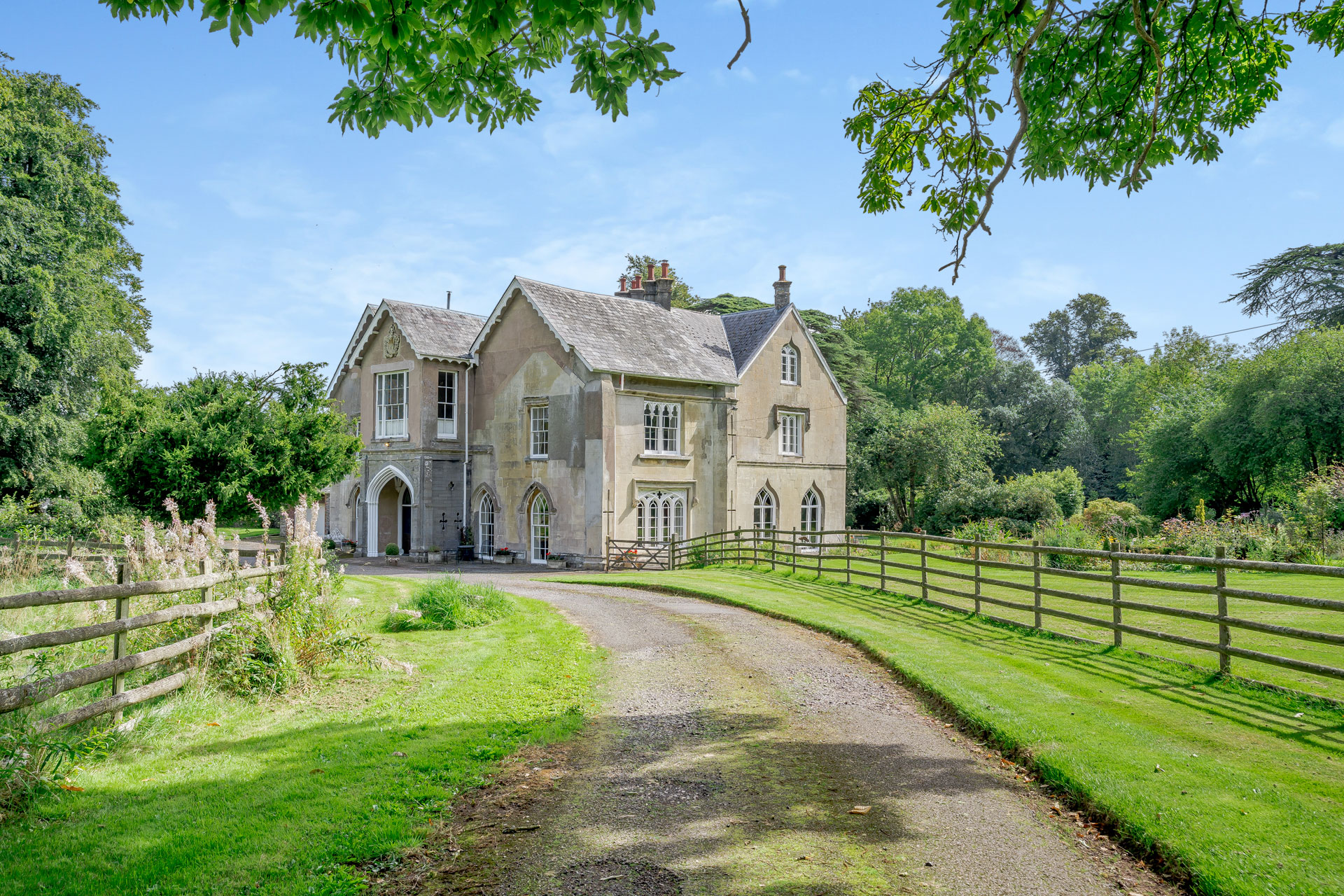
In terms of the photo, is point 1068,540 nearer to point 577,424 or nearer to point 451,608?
point 577,424

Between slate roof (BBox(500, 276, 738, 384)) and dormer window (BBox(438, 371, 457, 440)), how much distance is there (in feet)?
7.16

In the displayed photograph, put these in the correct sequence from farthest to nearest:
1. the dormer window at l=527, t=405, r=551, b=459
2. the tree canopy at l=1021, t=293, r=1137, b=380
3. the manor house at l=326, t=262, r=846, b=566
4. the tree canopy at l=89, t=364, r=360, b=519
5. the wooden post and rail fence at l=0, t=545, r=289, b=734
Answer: the tree canopy at l=1021, t=293, r=1137, b=380, the dormer window at l=527, t=405, r=551, b=459, the manor house at l=326, t=262, r=846, b=566, the tree canopy at l=89, t=364, r=360, b=519, the wooden post and rail fence at l=0, t=545, r=289, b=734

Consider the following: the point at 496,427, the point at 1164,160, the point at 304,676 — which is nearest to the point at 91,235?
the point at 496,427

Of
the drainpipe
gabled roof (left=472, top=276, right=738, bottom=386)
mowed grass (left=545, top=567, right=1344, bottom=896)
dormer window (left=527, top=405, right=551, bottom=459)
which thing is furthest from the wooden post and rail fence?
the drainpipe

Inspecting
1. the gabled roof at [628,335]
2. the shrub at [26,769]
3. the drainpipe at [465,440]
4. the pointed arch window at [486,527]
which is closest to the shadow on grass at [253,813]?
the shrub at [26,769]

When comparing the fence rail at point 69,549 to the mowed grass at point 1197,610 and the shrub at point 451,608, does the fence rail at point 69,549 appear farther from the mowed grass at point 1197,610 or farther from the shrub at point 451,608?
the mowed grass at point 1197,610

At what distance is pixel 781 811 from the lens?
596 centimetres

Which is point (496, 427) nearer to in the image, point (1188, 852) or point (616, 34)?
point (616, 34)

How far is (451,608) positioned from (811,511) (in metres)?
22.9

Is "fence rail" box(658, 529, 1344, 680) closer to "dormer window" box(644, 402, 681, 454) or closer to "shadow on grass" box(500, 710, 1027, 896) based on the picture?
"shadow on grass" box(500, 710, 1027, 896)

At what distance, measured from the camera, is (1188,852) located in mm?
5176

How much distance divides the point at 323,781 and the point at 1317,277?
53336 millimetres

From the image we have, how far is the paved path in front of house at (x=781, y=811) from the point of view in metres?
4.94

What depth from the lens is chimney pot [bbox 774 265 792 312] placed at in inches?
1379
